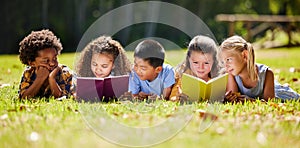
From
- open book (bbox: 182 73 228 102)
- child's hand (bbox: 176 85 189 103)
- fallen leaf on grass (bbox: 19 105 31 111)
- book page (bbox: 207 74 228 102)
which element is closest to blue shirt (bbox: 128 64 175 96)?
child's hand (bbox: 176 85 189 103)

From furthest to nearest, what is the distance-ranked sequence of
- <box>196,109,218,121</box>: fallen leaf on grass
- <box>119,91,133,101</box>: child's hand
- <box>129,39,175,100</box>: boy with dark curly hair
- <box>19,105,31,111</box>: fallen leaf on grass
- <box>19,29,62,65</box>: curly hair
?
1. <box>19,29,62,65</box>: curly hair
2. <box>129,39,175,100</box>: boy with dark curly hair
3. <box>119,91,133,101</box>: child's hand
4. <box>19,105,31,111</box>: fallen leaf on grass
5. <box>196,109,218,121</box>: fallen leaf on grass

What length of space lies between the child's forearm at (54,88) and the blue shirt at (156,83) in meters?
0.75

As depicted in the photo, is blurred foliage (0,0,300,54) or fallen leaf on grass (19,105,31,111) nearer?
fallen leaf on grass (19,105,31,111)

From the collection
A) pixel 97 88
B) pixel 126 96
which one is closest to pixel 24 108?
pixel 97 88

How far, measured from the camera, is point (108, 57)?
5.84 metres

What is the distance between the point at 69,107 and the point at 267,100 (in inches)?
82.2

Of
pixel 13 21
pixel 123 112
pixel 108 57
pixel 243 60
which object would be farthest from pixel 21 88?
pixel 13 21

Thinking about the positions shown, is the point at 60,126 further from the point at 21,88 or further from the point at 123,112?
the point at 21,88

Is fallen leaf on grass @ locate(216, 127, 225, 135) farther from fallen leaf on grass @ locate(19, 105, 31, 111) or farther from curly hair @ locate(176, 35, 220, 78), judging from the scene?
curly hair @ locate(176, 35, 220, 78)

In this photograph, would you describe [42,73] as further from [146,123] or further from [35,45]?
[146,123]

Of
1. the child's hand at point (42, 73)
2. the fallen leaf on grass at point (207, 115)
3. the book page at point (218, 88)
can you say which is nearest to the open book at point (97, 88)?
the child's hand at point (42, 73)

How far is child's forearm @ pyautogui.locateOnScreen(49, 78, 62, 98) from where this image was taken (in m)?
5.68

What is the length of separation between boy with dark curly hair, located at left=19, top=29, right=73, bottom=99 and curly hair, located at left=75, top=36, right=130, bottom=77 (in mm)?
203

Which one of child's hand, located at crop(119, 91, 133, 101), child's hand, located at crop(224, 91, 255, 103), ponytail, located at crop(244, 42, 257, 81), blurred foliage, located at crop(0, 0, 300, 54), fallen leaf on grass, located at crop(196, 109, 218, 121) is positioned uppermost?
blurred foliage, located at crop(0, 0, 300, 54)
